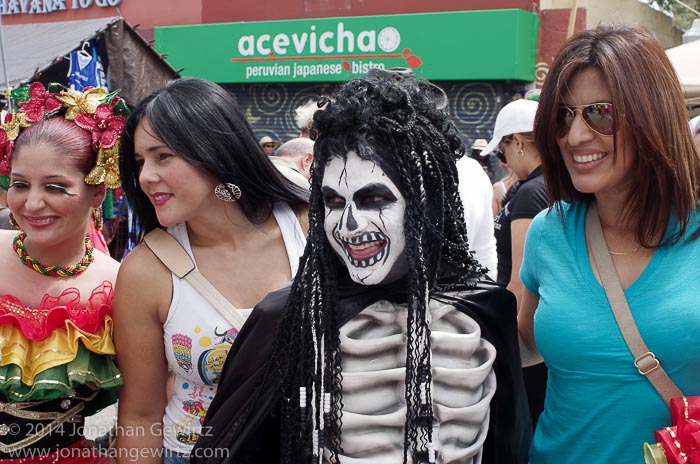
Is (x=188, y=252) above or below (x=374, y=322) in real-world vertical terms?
above

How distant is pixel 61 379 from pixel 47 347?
0.11m

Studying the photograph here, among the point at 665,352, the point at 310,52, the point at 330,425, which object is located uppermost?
the point at 310,52

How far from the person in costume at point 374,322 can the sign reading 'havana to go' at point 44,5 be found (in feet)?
39.8

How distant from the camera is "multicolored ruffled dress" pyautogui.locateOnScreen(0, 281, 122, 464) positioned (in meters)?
2.33

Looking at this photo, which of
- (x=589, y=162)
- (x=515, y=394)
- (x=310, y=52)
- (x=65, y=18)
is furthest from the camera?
(x=65, y=18)

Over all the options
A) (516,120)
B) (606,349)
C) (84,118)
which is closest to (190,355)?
(84,118)

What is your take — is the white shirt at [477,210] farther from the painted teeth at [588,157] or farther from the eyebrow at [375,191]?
the eyebrow at [375,191]

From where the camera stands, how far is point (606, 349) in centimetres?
191

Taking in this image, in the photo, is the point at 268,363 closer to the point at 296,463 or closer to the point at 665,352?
the point at 296,463

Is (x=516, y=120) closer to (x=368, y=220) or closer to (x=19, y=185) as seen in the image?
(x=368, y=220)

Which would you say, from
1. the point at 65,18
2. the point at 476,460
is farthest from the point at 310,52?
the point at 476,460

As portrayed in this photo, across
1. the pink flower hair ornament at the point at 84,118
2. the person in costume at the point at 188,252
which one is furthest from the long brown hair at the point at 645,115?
the pink flower hair ornament at the point at 84,118

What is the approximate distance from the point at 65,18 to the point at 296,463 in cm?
1293

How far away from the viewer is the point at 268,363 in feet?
6.56
